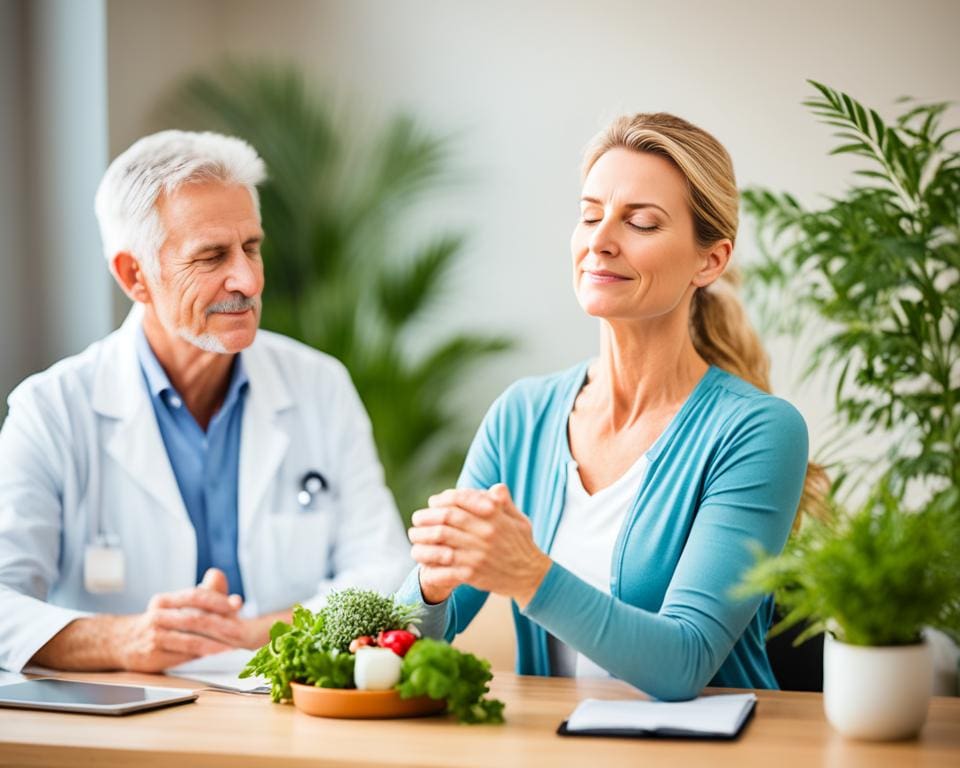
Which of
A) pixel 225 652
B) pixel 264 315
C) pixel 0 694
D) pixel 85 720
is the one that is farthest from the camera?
pixel 264 315

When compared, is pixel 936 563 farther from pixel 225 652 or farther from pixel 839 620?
pixel 225 652

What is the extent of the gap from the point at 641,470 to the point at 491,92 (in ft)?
13.4

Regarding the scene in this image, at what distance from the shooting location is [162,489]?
281cm

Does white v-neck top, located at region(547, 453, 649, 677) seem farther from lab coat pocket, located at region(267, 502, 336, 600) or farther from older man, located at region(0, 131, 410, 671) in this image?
lab coat pocket, located at region(267, 502, 336, 600)

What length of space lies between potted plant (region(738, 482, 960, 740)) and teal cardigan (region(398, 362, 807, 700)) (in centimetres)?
20

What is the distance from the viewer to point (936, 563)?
155 cm

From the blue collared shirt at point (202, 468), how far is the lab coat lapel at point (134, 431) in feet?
0.12

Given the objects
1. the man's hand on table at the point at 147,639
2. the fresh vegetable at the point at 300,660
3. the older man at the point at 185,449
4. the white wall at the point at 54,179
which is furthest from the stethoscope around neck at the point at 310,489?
the white wall at the point at 54,179

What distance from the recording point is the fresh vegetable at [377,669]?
1.72 m

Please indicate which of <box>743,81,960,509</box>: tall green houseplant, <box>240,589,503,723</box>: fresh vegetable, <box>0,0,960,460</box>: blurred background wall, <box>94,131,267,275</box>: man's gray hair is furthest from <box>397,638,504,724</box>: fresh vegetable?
<box>0,0,960,460</box>: blurred background wall

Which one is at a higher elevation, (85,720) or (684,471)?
(684,471)

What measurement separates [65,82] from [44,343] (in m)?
1.06

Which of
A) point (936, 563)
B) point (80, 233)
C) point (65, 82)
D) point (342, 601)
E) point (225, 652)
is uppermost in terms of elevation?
point (65, 82)

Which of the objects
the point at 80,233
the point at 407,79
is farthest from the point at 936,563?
the point at 407,79
